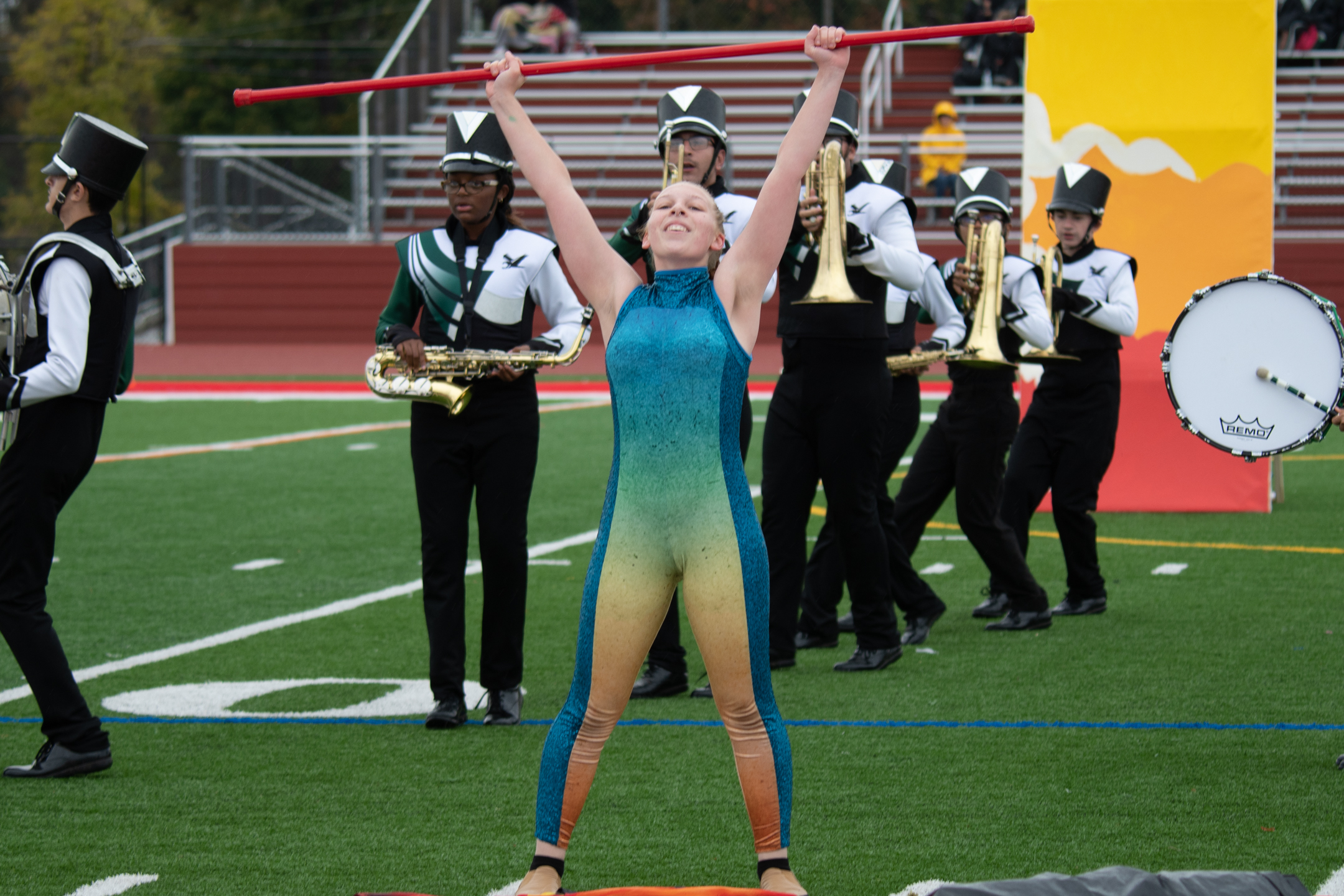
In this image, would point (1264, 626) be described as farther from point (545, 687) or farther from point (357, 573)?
point (357, 573)

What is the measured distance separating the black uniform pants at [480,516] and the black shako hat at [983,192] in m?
2.80

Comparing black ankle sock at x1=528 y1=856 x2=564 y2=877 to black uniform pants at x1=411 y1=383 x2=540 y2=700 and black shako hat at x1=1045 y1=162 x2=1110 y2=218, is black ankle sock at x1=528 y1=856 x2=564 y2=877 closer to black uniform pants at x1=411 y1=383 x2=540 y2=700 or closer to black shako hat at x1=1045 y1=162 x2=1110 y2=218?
black uniform pants at x1=411 y1=383 x2=540 y2=700

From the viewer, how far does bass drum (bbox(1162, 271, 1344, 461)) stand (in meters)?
4.86

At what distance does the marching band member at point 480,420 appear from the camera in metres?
5.93

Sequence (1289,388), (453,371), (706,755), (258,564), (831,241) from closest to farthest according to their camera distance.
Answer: (1289,388)
(706,755)
(453,371)
(831,241)
(258,564)

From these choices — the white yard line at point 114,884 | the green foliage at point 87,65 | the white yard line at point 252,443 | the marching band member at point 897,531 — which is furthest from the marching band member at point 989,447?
the green foliage at point 87,65

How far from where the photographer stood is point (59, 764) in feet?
17.1

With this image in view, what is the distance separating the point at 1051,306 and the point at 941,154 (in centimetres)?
1730

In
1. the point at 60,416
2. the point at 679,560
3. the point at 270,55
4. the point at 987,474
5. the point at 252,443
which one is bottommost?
the point at 252,443

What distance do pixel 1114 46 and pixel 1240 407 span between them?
20.5 feet

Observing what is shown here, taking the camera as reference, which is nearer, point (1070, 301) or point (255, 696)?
point (255, 696)

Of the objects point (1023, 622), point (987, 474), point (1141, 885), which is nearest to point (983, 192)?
point (987, 474)

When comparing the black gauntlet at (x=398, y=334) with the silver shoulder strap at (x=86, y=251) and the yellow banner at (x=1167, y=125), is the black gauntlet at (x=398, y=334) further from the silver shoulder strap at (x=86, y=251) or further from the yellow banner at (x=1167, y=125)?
the yellow banner at (x=1167, y=125)

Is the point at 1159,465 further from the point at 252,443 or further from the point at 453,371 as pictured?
the point at 252,443
